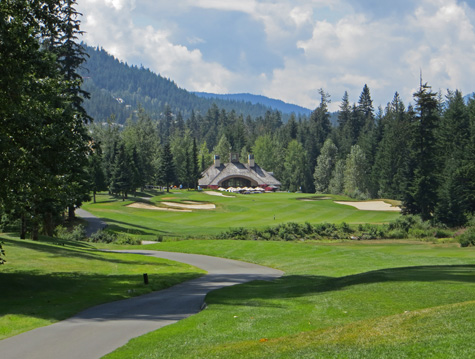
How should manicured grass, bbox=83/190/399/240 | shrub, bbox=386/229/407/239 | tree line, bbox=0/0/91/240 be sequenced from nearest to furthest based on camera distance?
tree line, bbox=0/0/91/240 < shrub, bbox=386/229/407/239 < manicured grass, bbox=83/190/399/240

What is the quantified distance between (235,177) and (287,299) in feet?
395

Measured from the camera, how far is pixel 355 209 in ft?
263

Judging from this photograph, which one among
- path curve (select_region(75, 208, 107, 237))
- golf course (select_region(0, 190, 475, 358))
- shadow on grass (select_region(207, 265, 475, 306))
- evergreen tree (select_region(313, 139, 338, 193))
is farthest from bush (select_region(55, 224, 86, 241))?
evergreen tree (select_region(313, 139, 338, 193))

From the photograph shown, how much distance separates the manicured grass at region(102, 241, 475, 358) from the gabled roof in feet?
365

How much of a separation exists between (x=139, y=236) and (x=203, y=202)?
98.0 ft

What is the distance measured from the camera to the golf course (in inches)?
396

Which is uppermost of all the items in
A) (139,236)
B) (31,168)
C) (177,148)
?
(177,148)

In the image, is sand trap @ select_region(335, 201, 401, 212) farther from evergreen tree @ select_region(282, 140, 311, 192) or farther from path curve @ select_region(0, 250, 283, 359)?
path curve @ select_region(0, 250, 283, 359)

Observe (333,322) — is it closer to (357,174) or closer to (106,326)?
(106,326)

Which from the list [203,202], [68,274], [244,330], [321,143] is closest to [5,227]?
[68,274]

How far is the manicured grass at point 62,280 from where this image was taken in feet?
55.9

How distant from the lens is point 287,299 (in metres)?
18.3

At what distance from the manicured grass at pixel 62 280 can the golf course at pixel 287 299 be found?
58mm

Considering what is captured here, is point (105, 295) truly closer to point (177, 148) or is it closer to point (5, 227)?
point (5, 227)
